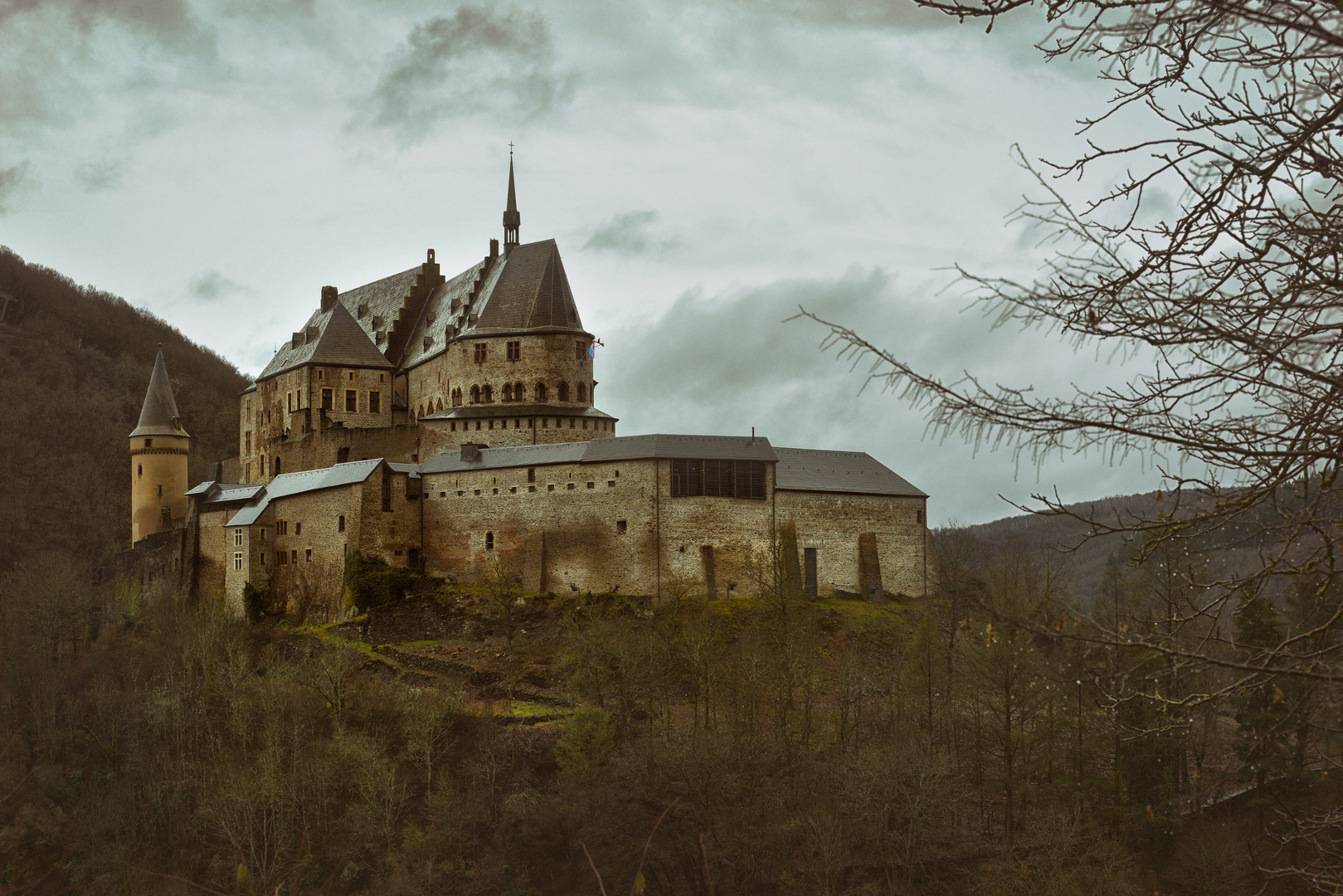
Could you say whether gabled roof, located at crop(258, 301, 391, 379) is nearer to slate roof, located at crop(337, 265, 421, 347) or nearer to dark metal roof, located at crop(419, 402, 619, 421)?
slate roof, located at crop(337, 265, 421, 347)

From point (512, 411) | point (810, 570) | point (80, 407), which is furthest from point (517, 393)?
point (80, 407)

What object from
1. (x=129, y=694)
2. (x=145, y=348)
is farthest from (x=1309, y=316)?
(x=145, y=348)

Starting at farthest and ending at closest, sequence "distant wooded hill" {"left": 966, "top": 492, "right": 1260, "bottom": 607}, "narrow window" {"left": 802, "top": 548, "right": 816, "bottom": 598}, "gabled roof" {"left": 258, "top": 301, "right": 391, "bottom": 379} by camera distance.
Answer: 1. "gabled roof" {"left": 258, "top": 301, "right": 391, "bottom": 379}
2. "narrow window" {"left": 802, "top": 548, "right": 816, "bottom": 598}
3. "distant wooded hill" {"left": 966, "top": 492, "right": 1260, "bottom": 607}

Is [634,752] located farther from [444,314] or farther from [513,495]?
[444,314]

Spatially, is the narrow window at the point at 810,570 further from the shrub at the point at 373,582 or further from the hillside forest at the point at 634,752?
the shrub at the point at 373,582

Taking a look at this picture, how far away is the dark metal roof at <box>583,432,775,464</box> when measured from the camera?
4081 centimetres

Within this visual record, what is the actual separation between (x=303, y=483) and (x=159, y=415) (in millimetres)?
14614

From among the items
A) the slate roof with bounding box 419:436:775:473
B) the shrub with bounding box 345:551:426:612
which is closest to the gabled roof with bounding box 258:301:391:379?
the slate roof with bounding box 419:436:775:473

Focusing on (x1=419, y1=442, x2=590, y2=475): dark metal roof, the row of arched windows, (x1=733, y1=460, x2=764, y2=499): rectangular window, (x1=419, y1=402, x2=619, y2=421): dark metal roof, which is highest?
the row of arched windows

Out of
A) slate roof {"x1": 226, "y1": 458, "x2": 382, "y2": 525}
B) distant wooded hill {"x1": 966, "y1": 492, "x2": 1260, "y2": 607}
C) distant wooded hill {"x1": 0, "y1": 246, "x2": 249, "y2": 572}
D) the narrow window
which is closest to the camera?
distant wooded hill {"x1": 966, "y1": 492, "x2": 1260, "y2": 607}

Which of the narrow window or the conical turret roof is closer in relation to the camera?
the narrow window

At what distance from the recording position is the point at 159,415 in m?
55.5

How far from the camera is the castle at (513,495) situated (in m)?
40.4

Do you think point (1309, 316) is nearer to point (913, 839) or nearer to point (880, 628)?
point (913, 839)
